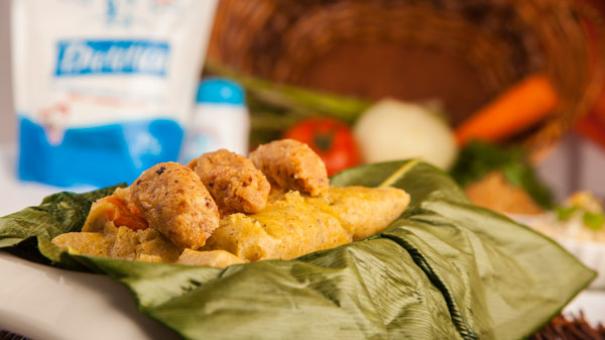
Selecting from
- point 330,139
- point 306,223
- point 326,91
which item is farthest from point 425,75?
point 306,223

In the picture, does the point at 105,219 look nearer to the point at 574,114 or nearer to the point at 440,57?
the point at 574,114

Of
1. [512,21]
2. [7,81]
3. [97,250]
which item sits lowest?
[7,81]

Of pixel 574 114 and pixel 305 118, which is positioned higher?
pixel 574 114

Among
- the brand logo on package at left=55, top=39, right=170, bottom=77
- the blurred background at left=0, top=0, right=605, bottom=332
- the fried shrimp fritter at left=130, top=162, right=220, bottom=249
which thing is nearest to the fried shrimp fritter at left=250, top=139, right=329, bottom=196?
the fried shrimp fritter at left=130, top=162, right=220, bottom=249

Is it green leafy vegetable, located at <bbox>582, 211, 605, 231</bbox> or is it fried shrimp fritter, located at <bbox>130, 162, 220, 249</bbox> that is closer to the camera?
fried shrimp fritter, located at <bbox>130, 162, 220, 249</bbox>

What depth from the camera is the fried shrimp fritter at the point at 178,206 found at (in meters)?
0.70

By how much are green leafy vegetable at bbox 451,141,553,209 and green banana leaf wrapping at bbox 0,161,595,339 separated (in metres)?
1.15

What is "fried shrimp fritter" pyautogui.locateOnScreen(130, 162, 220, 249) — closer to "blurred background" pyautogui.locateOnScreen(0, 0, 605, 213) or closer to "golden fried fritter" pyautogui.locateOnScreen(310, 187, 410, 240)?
"golden fried fritter" pyautogui.locateOnScreen(310, 187, 410, 240)

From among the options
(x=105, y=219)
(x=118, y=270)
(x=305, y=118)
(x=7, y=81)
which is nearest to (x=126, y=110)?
(x=7, y=81)

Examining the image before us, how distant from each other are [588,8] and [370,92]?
855 millimetres

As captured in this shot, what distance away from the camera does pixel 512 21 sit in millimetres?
2672

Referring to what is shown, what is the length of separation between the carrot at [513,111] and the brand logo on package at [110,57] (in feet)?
3.78

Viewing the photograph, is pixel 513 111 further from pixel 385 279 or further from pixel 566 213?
pixel 385 279

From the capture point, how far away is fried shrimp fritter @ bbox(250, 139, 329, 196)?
2.83 feet
